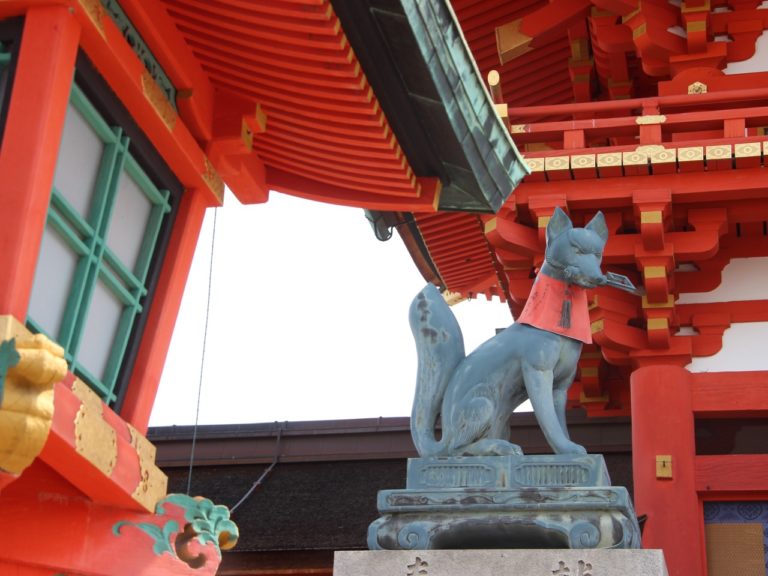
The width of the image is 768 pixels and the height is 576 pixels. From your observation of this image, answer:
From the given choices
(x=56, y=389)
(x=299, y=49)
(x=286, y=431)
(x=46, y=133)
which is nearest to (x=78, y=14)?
(x=46, y=133)

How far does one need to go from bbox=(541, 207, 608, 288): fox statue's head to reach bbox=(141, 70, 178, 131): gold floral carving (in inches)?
78.4

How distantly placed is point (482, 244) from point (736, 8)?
14.6 feet

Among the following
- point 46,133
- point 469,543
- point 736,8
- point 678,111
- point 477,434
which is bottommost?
point 469,543

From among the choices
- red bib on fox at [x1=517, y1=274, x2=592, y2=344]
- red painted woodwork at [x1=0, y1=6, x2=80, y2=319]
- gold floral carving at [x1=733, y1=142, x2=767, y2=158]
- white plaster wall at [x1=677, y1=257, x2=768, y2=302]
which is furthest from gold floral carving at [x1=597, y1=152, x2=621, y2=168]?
red painted woodwork at [x1=0, y1=6, x2=80, y2=319]

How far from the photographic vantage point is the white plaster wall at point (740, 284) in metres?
10.1

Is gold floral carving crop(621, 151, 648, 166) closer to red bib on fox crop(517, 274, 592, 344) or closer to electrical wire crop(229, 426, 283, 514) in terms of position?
red bib on fox crop(517, 274, 592, 344)

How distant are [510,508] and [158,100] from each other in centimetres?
254

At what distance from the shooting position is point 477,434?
6520 mm

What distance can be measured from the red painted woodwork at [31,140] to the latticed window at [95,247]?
373mm

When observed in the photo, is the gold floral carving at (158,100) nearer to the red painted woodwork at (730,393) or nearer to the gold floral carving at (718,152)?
the gold floral carving at (718,152)

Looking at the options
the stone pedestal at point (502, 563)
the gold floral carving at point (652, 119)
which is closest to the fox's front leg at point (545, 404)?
the stone pedestal at point (502, 563)

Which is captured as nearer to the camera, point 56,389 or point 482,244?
point 56,389

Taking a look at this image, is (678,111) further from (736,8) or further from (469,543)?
(469,543)

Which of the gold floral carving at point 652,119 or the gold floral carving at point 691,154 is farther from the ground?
the gold floral carving at point 652,119
